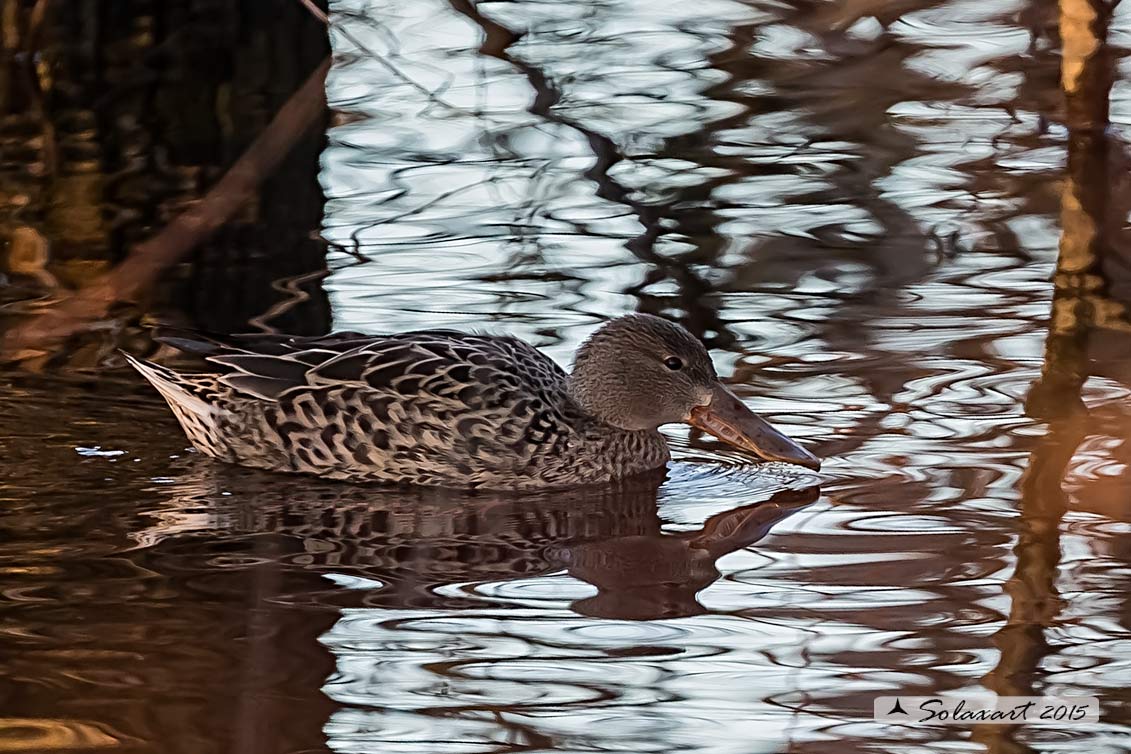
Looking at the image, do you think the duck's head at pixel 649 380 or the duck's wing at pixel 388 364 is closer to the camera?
the duck's wing at pixel 388 364

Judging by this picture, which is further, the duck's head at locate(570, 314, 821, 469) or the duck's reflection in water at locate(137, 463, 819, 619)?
the duck's head at locate(570, 314, 821, 469)

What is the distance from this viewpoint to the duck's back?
7.29m

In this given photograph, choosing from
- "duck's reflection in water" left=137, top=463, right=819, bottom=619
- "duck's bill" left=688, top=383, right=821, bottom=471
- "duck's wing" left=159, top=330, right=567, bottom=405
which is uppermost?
"duck's wing" left=159, top=330, right=567, bottom=405

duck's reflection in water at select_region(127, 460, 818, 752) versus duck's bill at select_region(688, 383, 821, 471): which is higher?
duck's bill at select_region(688, 383, 821, 471)

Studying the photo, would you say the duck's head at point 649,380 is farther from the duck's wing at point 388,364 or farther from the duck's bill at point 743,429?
the duck's wing at point 388,364

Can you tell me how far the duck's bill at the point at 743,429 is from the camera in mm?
7129

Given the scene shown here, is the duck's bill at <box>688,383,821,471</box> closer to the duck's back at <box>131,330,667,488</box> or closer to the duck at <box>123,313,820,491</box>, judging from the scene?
the duck at <box>123,313,820,491</box>

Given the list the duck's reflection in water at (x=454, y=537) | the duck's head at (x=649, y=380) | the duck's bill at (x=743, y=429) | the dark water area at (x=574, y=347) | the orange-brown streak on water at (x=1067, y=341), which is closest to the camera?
the dark water area at (x=574, y=347)

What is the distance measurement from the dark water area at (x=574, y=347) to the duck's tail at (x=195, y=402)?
0.38 feet

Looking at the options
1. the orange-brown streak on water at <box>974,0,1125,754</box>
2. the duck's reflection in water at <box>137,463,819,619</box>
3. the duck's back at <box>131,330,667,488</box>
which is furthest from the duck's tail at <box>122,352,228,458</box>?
the orange-brown streak on water at <box>974,0,1125,754</box>

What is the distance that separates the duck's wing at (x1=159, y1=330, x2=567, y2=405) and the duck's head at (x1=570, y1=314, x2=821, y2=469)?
0.60 ft

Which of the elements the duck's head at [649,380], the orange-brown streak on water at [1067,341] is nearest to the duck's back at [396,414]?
the duck's head at [649,380]

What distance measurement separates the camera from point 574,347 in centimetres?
853

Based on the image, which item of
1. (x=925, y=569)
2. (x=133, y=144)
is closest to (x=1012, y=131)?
(x=133, y=144)
